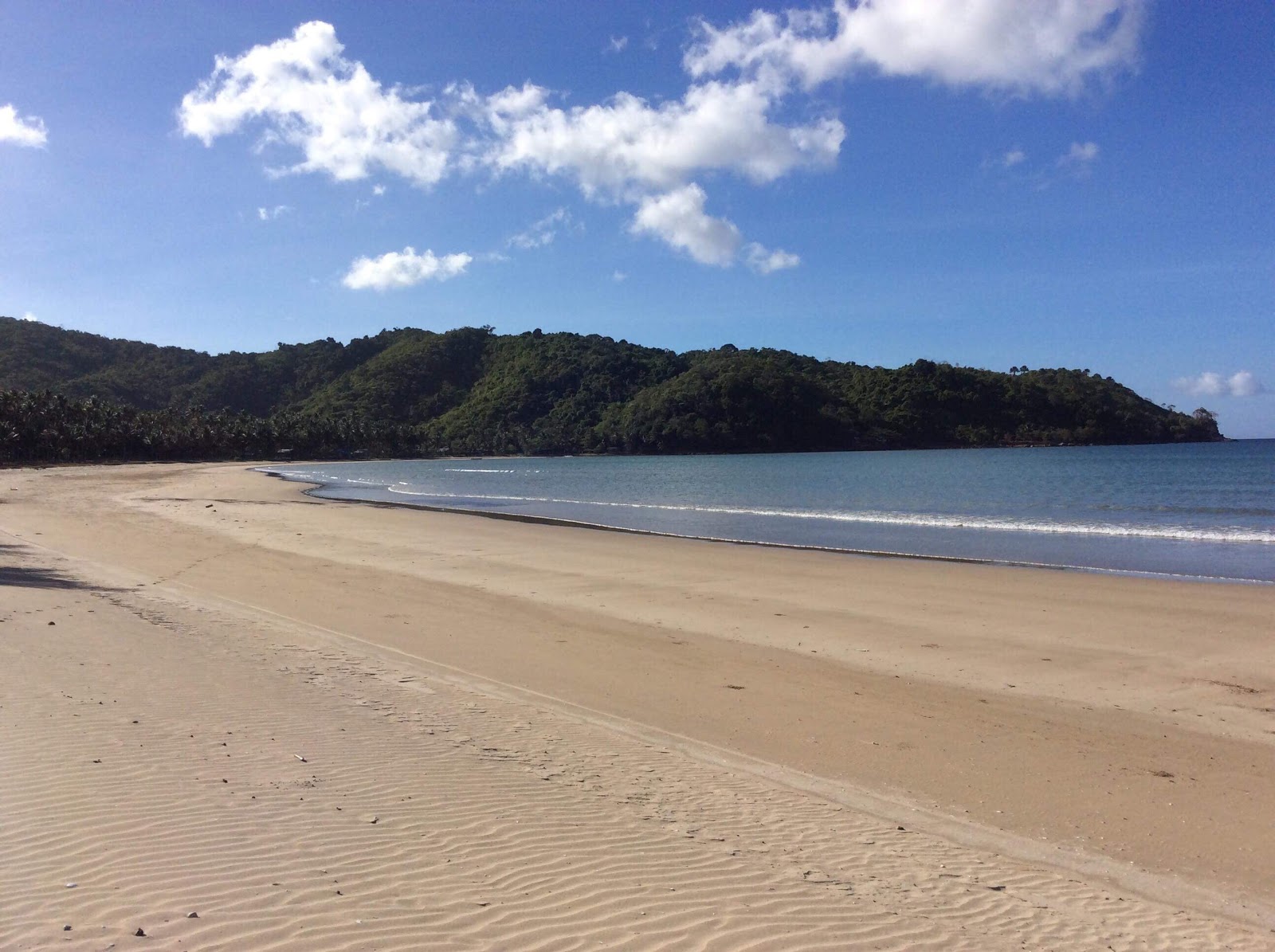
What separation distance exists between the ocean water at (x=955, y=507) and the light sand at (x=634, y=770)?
6741 mm

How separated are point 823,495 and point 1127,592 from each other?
2715 cm

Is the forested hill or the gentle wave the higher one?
the forested hill

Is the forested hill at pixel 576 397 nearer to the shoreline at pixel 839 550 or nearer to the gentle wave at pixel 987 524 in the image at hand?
the shoreline at pixel 839 550

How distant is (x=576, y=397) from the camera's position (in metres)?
159

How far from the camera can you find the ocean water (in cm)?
2050

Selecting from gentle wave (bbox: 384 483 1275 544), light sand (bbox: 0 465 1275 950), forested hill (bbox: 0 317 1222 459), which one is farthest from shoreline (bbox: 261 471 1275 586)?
forested hill (bbox: 0 317 1222 459)

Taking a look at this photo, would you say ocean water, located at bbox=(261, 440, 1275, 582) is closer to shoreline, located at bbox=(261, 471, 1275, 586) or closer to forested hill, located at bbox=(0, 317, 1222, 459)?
shoreline, located at bbox=(261, 471, 1275, 586)

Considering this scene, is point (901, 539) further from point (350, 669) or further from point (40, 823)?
point (40, 823)

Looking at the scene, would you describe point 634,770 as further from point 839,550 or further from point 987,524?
point 987,524

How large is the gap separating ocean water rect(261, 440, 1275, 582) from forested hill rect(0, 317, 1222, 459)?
209 feet

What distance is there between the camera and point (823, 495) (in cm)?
4131

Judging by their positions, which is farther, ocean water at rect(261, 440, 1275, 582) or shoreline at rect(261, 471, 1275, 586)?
ocean water at rect(261, 440, 1275, 582)

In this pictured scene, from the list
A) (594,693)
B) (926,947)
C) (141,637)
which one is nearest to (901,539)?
(594,693)

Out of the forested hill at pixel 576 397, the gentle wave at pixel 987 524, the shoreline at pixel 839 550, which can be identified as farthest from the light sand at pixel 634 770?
the forested hill at pixel 576 397
